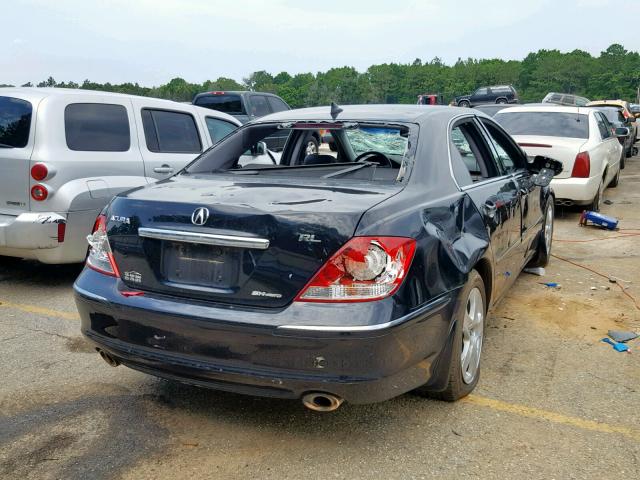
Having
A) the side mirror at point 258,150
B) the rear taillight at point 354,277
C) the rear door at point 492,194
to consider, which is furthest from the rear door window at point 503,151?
the rear taillight at point 354,277

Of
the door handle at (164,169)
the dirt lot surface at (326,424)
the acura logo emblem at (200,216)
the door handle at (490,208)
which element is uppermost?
the acura logo emblem at (200,216)

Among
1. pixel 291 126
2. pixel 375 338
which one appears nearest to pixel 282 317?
pixel 375 338

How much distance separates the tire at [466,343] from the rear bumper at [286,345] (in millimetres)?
178

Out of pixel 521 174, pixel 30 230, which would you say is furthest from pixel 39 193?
pixel 521 174

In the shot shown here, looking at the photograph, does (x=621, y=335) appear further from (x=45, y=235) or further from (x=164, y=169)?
(x=45, y=235)

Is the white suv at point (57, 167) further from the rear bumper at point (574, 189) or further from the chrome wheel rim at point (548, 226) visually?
the rear bumper at point (574, 189)

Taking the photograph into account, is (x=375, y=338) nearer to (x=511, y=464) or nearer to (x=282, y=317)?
(x=282, y=317)

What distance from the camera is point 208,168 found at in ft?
13.0

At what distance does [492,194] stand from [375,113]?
2.91 feet

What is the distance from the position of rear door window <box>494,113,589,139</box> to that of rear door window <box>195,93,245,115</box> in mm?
6904

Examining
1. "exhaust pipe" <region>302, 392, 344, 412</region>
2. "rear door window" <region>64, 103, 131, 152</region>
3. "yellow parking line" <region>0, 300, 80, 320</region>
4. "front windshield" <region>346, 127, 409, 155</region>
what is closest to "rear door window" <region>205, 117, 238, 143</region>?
"rear door window" <region>64, 103, 131, 152</region>

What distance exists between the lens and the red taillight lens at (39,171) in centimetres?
520

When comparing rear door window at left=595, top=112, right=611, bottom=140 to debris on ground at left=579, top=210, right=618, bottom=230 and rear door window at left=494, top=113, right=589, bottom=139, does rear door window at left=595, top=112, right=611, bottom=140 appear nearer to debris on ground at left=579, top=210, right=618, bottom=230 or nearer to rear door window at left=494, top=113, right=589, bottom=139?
rear door window at left=494, top=113, right=589, bottom=139

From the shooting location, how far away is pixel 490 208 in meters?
3.80
